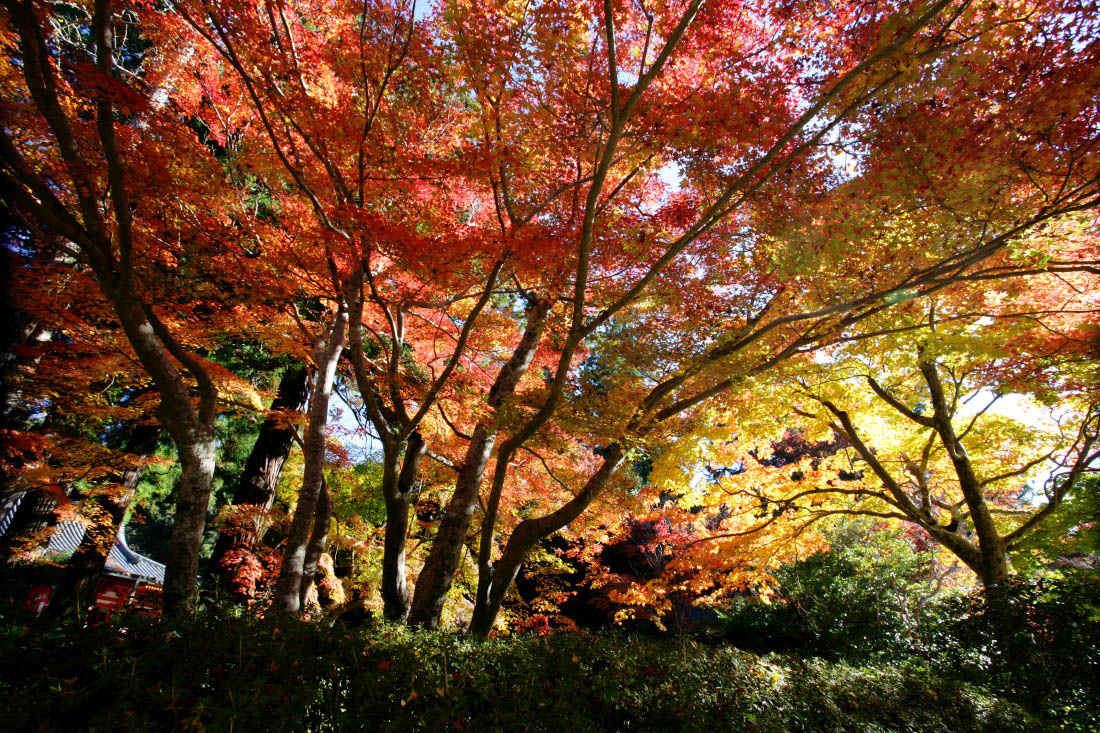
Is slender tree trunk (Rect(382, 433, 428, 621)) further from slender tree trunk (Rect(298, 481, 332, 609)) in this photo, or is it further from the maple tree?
slender tree trunk (Rect(298, 481, 332, 609))

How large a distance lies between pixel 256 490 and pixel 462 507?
4.80 metres

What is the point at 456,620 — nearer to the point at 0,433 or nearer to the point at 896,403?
the point at 0,433

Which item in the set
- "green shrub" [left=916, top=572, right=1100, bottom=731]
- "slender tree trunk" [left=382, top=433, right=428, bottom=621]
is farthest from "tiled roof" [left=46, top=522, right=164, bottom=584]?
"green shrub" [left=916, top=572, right=1100, bottom=731]

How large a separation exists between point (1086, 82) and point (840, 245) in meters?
1.61

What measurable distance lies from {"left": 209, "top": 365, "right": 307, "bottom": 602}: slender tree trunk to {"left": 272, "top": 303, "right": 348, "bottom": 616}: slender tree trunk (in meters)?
2.05

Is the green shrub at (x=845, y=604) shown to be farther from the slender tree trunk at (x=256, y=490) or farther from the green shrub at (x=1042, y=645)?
the slender tree trunk at (x=256, y=490)

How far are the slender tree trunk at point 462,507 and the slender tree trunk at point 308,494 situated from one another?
1.33 meters

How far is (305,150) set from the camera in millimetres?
5410

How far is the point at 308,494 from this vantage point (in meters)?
5.32

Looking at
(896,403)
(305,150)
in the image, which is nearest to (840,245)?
(896,403)

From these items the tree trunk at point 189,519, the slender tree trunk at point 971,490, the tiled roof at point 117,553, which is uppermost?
the slender tree trunk at point 971,490

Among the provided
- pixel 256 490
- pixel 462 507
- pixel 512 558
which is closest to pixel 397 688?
pixel 512 558

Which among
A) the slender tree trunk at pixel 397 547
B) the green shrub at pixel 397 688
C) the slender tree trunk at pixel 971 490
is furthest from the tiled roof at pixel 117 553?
the slender tree trunk at pixel 971 490

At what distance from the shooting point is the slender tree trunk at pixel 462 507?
18.3ft
